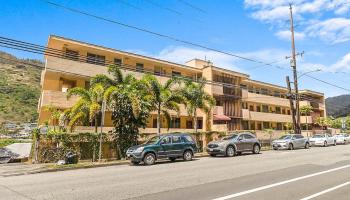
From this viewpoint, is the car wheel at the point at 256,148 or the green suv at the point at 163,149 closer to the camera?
the green suv at the point at 163,149

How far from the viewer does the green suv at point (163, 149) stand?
17.1 meters

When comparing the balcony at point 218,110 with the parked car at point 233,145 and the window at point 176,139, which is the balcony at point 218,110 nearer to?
the parked car at point 233,145

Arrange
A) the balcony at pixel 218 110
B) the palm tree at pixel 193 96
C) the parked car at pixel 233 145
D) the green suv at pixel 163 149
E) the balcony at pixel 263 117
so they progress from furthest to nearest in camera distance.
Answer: the balcony at pixel 263 117 → the balcony at pixel 218 110 → the palm tree at pixel 193 96 → the parked car at pixel 233 145 → the green suv at pixel 163 149

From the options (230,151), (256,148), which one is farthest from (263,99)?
(230,151)

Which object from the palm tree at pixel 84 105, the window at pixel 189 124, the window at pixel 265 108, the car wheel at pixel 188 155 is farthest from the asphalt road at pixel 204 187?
the window at pixel 265 108

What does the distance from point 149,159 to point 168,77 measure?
17880 mm

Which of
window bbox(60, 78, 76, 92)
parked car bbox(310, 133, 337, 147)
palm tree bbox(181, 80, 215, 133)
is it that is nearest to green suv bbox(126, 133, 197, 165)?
palm tree bbox(181, 80, 215, 133)

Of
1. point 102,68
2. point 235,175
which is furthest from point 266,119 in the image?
point 235,175

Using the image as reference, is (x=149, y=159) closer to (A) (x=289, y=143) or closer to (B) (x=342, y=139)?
(A) (x=289, y=143)

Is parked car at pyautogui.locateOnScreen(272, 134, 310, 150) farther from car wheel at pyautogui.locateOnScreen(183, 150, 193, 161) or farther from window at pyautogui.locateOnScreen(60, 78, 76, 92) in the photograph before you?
window at pyautogui.locateOnScreen(60, 78, 76, 92)

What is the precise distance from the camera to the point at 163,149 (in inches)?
709

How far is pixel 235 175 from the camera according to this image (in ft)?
38.8

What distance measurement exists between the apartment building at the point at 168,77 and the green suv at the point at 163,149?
6166 mm

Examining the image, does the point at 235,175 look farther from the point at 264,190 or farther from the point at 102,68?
the point at 102,68
